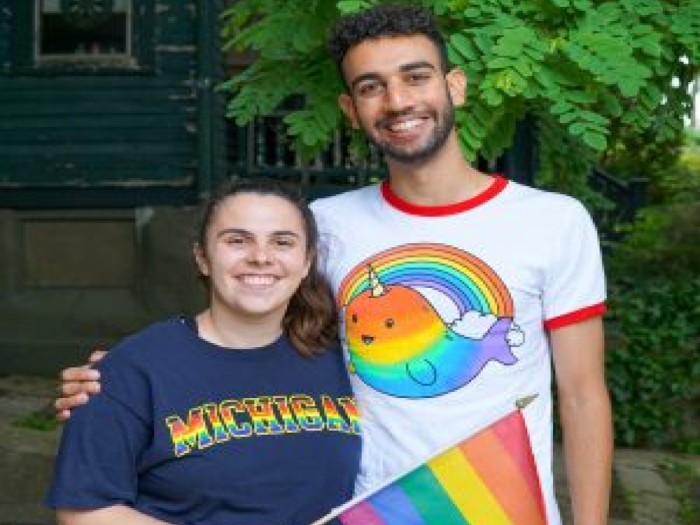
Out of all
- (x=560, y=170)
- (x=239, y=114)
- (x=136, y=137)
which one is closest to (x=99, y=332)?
(x=136, y=137)

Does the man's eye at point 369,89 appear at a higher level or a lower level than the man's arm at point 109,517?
higher

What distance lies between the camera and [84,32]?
9.81 m

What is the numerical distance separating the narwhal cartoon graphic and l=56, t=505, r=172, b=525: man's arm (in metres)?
0.60

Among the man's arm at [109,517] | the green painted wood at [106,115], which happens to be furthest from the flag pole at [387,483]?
the green painted wood at [106,115]

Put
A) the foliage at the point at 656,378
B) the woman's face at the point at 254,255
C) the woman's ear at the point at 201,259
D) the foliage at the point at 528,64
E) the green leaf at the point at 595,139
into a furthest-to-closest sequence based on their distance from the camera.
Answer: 1. the foliage at the point at 656,378
2. the green leaf at the point at 595,139
3. the foliage at the point at 528,64
4. the woman's ear at the point at 201,259
5. the woman's face at the point at 254,255

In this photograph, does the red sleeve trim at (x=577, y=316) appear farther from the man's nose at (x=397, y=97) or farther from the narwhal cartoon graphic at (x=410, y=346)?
the man's nose at (x=397, y=97)

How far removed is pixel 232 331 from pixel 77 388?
1.12ft

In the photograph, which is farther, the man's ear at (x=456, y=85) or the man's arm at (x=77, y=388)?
the man's ear at (x=456, y=85)

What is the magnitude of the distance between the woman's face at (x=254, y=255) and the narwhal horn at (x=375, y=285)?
0.17 metres

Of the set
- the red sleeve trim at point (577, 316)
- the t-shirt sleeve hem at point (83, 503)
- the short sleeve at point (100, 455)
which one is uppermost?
the red sleeve trim at point (577, 316)

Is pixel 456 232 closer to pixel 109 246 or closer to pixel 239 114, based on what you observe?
pixel 239 114

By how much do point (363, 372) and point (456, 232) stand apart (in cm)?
38

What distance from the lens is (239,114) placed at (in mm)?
3527

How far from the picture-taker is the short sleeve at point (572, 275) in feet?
7.75
